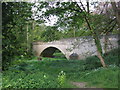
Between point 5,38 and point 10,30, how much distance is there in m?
0.19

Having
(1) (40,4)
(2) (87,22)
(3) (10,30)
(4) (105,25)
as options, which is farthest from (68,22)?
(3) (10,30)

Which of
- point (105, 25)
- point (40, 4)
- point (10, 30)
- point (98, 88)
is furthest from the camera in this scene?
point (105, 25)

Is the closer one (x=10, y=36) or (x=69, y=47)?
(x=10, y=36)

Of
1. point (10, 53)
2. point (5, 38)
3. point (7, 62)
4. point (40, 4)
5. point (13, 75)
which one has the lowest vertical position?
point (13, 75)

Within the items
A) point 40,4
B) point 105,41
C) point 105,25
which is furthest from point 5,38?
point 105,41

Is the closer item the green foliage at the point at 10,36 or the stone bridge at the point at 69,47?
the green foliage at the point at 10,36

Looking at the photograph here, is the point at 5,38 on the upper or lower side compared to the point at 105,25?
lower

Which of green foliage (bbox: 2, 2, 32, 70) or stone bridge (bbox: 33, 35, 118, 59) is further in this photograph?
stone bridge (bbox: 33, 35, 118, 59)

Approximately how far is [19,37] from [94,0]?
246 cm

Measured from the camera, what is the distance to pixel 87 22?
13.6 ft

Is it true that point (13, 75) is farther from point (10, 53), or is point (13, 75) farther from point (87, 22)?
point (87, 22)

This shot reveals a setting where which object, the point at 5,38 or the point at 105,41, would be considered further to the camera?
the point at 105,41

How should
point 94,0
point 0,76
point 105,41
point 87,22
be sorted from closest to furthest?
point 0,76 < point 94,0 < point 87,22 < point 105,41

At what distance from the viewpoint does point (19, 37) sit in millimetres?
2627
